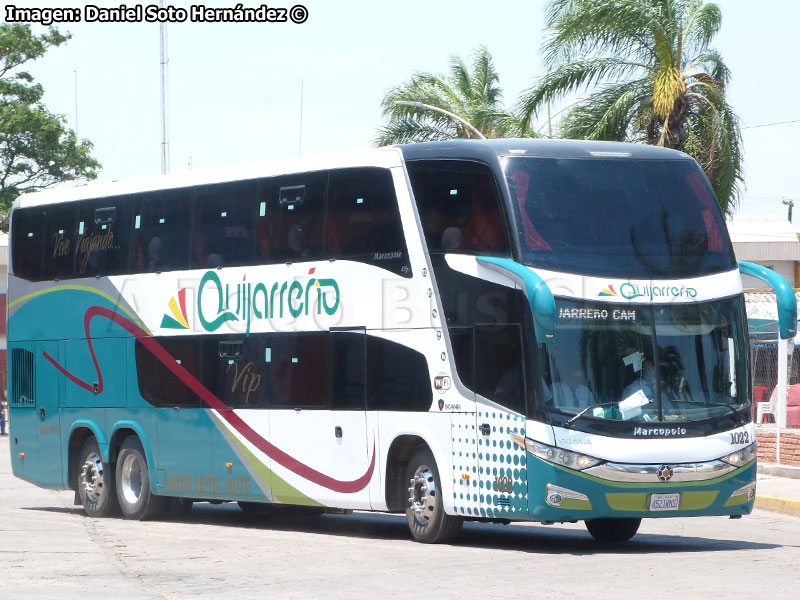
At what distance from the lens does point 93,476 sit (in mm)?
20172

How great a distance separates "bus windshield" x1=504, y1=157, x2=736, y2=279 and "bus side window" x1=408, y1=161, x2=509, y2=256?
0.30 meters

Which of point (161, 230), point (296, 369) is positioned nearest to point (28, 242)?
point (161, 230)

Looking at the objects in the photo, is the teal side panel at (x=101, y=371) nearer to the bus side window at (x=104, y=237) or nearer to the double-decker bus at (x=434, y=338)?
the double-decker bus at (x=434, y=338)

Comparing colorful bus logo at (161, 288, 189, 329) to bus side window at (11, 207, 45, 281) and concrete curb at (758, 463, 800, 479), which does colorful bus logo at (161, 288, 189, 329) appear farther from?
concrete curb at (758, 463, 800, 479)

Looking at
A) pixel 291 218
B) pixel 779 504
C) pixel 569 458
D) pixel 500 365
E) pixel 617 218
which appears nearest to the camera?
pixel 569 458

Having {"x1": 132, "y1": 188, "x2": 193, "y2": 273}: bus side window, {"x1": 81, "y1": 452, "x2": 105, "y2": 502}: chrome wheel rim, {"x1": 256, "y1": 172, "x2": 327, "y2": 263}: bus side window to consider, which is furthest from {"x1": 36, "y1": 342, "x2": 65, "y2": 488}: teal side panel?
{"x1": 256, "y1": 172, "x2": 327, "y2": 263}: bus side window

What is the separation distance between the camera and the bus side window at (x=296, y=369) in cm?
1672

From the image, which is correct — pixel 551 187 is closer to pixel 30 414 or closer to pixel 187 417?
pixel 187 417

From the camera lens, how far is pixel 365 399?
1612cm

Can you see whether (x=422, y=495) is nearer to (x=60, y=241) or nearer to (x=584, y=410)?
(x=584, y=410)

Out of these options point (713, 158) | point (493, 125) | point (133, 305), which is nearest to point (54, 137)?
point (493, 125)

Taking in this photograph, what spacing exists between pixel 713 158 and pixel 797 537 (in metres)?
13.7

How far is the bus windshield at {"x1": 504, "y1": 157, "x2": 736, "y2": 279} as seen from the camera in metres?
14.2

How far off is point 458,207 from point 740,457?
3721 mm
